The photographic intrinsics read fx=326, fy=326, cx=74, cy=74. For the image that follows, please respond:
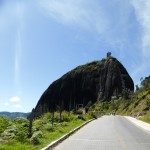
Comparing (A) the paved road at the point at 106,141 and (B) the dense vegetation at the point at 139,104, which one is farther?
(B) the dense vegetation at the point at 139,104

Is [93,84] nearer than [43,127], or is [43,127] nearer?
[43,127]

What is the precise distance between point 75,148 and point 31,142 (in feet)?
6.41

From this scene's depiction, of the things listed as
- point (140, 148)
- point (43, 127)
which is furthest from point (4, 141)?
point (43, 127)

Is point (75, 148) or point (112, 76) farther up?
point (112, 76)

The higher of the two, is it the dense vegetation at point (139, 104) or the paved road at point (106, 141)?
the dense vegetation at point (139, 104)

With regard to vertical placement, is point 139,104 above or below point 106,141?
above

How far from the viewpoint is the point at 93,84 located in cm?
19725

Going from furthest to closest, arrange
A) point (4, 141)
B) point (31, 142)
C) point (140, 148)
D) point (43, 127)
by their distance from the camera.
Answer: point (43, 127), point (140, 148), point (31, 142), point (4, 141)

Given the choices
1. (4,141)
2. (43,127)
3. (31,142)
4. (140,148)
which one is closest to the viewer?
(4,141)

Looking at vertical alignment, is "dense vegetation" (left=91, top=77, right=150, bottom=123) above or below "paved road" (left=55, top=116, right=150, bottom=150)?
above

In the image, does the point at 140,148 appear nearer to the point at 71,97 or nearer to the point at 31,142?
the point at 31,142

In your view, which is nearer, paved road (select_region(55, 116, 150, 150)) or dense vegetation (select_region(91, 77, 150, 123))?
paved road (select_region(55, 116, 150, 150))

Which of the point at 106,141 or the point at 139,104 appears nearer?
the point at 106,141

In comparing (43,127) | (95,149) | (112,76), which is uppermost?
(112,76)
